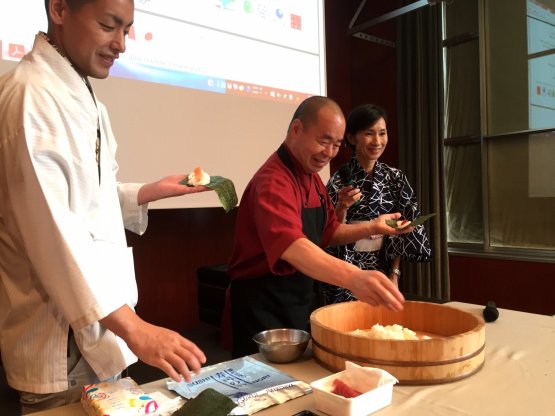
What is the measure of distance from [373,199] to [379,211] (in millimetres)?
63

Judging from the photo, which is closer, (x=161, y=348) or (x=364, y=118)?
(x=161, y=348)

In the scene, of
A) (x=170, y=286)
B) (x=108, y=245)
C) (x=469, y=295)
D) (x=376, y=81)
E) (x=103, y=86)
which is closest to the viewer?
(x=108, y=245)

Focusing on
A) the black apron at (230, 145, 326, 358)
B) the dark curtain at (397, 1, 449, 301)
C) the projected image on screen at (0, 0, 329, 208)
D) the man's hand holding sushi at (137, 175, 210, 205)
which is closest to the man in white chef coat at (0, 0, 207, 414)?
the man's hand holding sushi at (137, 175, 210, 205)

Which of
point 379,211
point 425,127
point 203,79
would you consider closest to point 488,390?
point 379,211

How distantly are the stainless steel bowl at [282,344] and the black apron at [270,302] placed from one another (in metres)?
0.25

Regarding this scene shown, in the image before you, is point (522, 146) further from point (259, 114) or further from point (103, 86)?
point (103, 86)

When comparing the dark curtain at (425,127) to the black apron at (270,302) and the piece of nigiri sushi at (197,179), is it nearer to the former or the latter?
the black apron at (270,302)

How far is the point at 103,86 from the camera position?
6.89 ft

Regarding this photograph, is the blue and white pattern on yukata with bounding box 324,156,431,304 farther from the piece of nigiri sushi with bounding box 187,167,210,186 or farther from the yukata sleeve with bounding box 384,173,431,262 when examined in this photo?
the piece of nigiri sushi with bounding box 187,167,210,186

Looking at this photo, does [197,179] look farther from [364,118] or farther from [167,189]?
[364,118]

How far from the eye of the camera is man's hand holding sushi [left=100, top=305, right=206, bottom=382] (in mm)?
731

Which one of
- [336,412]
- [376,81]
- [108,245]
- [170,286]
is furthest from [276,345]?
[376,81]

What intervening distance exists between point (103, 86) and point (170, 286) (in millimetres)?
1420

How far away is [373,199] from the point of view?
2102 mm
